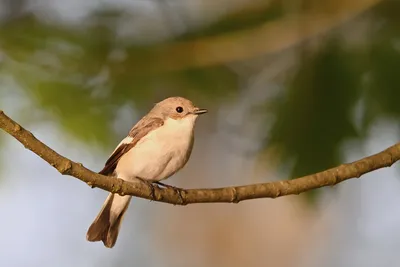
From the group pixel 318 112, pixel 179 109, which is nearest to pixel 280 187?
pixel 318 112

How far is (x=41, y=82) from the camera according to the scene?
50.1 inches

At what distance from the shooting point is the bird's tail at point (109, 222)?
53.4 inches

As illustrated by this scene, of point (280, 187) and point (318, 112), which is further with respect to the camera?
point (318, 112)

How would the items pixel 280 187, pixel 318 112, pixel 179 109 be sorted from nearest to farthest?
pixel 280 187 < pixel 318 112 < pixel 179 109

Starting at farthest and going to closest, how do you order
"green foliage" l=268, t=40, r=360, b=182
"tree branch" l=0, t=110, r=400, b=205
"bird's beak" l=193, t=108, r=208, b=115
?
"bird's beak" l=193, t=108, r=208, b=115, "green foliage" l=268, t=40, r=360, b=182, "tree branch" l=0, t=110, r=400, b=205

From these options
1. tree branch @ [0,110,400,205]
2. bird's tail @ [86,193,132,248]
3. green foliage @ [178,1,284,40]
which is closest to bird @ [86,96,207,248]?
bird's tail @ [86,193,132,248]

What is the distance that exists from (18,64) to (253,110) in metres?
0.43

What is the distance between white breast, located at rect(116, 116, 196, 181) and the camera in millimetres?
1258

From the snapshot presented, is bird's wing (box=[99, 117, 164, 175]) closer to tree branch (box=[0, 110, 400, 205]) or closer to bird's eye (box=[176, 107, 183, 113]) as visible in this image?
bird's eye (box=[176, 107, 183, 113])

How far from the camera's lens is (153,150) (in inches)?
50.9

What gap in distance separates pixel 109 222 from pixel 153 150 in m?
0.18

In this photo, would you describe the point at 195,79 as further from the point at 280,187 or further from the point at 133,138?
the point at 280,187

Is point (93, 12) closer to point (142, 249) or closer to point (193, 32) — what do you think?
point (193, 32)

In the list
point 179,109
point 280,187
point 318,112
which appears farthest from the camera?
point 179,109
